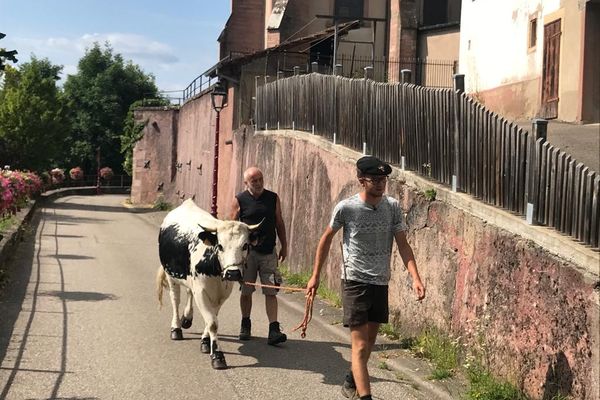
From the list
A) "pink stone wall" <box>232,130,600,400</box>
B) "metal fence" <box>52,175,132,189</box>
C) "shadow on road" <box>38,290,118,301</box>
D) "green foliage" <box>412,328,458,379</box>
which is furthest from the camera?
"metal fence" <box>52,175,132,189</box>

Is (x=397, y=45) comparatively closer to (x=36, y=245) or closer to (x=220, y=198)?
(x=220, y=198)

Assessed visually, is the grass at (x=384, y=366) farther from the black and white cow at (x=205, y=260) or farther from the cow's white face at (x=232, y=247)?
the cow's white face at (x=232, y=247)

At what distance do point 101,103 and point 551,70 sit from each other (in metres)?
55.9

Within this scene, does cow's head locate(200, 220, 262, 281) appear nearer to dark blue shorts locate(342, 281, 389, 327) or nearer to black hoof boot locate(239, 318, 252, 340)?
black hoof boot locate(239, 318, 252, 340)

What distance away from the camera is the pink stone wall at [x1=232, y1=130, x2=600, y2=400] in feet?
18.1

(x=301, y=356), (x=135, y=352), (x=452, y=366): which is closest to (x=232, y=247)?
(x=301, y=356)

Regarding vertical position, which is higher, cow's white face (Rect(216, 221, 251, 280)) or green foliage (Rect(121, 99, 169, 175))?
green foliage (Rect(121, 99, 169, 175))

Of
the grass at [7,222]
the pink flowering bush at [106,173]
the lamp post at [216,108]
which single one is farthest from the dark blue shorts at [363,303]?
the pink flowering bush at [106,173]

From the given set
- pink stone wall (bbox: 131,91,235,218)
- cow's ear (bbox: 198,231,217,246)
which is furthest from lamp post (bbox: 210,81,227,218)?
cow's ear (bbox: 198,231,217,246)

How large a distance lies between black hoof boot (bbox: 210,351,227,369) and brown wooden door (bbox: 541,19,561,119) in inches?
452

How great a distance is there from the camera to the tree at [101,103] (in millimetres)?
67562

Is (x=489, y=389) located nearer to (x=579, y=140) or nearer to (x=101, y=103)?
(x=579, y=140)

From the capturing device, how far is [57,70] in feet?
237

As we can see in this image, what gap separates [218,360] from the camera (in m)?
7.56
